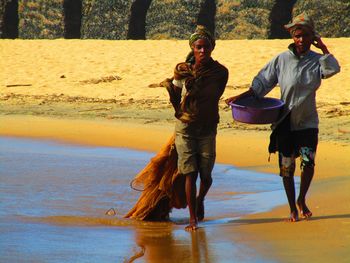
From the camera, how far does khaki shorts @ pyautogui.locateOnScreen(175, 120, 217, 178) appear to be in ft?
27.7

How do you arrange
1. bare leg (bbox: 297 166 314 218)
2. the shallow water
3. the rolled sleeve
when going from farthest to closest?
bare leg (bbox: 297 166 314 218) < the rolled sleeve < the shallow water

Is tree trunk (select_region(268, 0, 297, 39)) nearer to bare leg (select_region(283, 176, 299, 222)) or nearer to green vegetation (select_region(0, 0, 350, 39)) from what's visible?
green vegetation (select_region(0, 0, 350, 39))

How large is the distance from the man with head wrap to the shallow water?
0.48 meters

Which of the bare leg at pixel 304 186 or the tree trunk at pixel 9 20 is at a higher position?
the bare leg at pixel 304 186

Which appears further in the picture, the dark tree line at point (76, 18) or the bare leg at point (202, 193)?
the dark tree line at point (76, 18)

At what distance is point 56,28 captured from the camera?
40.1 meters

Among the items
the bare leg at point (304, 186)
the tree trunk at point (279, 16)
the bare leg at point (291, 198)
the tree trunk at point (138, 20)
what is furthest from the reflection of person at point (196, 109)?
the tree trunk at point (138, 20)

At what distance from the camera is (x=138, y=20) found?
34.3m

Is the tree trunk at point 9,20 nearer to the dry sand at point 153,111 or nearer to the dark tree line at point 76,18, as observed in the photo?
the dark tree line at point 76,18

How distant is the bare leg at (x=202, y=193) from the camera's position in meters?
8.61

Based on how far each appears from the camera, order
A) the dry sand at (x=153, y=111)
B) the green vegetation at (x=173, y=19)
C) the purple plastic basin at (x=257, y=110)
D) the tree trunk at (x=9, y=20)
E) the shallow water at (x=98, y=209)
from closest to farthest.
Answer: the shallow water at (x=98, y=209) < the dry sand at (x=153, y=111) < the purple plastic basin at (x=257, y=110) < the tree trunk at (x=9, y=20) < the green vegetation at (x=173, y=19)

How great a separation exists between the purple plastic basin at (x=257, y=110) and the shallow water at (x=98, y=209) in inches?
34.5

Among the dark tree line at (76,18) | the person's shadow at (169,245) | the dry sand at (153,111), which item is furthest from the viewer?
the dark tree line at (76,18)

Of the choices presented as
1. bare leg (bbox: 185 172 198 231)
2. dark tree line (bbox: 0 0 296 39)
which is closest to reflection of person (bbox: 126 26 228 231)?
bare leg (bbox: 185 172 198 231)
